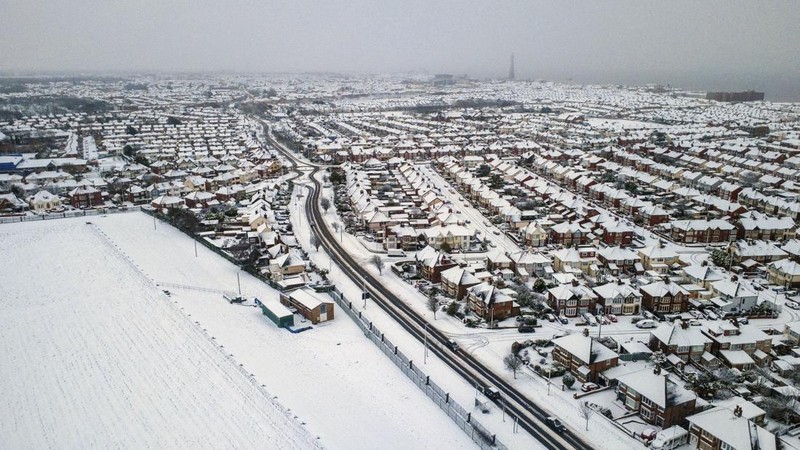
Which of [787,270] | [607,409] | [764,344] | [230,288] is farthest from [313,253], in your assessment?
[787,270]

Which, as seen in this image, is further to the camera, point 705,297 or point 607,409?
point 705,297

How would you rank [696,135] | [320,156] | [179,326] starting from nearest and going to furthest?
1. [179,326]
2. [320,156]
3. [696,135]

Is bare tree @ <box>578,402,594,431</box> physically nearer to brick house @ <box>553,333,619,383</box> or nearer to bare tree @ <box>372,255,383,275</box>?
brick house @ <box>553,333,619,383</box>

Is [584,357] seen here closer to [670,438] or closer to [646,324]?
[670,438]

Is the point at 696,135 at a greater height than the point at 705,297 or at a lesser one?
greater

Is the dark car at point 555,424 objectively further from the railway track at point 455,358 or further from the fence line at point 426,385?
the fence line at point 426,385

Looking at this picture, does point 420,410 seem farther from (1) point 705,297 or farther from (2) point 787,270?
(2) point 787,270

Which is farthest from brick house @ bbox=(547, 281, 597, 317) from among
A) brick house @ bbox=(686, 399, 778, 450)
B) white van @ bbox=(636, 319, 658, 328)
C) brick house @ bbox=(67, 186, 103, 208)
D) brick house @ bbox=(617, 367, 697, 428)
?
brick house @ bbox=(67, 186, 103, 208)
